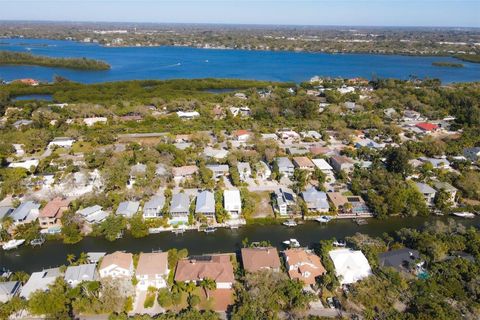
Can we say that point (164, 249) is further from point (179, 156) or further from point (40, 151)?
point (40, 151)

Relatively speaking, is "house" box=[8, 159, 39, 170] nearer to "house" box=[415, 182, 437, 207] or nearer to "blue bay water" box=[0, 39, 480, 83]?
"house" box=[415, 182, 437, 207]

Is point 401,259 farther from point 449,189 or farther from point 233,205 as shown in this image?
point 449,189

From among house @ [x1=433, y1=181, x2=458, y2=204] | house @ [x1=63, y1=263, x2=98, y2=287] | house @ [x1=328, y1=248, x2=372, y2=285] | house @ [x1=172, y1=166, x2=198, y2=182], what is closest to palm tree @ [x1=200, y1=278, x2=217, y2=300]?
house @ [x1=63, y1=263, x2=98, y2=287]

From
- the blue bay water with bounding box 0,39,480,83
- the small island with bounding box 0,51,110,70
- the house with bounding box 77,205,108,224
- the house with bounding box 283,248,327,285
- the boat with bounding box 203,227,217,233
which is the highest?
the small island with bounding box 0,51,110,70

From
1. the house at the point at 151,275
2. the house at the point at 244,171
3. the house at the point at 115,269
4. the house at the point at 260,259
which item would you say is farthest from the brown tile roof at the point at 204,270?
the house at the point at 244,171

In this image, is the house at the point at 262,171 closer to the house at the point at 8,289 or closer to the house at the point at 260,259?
the house at the point at 260,259

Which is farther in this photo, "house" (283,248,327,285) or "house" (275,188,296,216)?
"house" (275,188,296,216)
